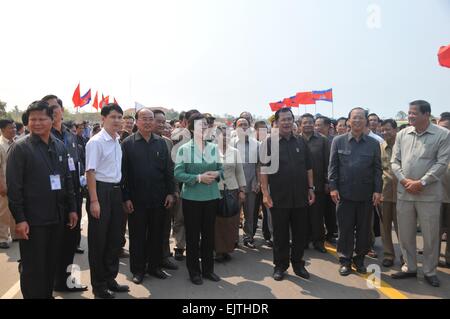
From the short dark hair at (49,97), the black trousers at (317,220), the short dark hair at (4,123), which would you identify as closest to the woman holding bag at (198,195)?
the short dark hair at (49,97)

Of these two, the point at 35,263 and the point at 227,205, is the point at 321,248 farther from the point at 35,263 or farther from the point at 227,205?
the point at 35,263

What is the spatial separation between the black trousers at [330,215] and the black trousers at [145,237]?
3.03 m

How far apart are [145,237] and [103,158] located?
1.23m

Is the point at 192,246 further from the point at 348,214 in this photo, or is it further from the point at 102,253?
the point at 348,214

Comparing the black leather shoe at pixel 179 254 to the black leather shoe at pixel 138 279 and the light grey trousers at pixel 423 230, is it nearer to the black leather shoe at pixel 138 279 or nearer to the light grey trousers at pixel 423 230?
the black leather shoe at pixel 138 279

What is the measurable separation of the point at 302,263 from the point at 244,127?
2.55 m

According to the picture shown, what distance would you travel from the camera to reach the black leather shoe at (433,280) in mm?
4406

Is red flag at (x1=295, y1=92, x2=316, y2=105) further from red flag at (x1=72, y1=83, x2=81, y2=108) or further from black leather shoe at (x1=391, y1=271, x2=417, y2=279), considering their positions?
black leather shoe at (x1=391, y1=271, x2=417, y2=279)

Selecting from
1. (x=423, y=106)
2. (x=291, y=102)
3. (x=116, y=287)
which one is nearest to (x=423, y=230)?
(x=423, y=106)

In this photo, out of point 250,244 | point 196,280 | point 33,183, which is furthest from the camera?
point 250,244

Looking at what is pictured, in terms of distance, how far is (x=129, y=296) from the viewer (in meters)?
4.14

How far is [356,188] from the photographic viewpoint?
4.84m

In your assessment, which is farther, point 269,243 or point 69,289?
point 269,243
